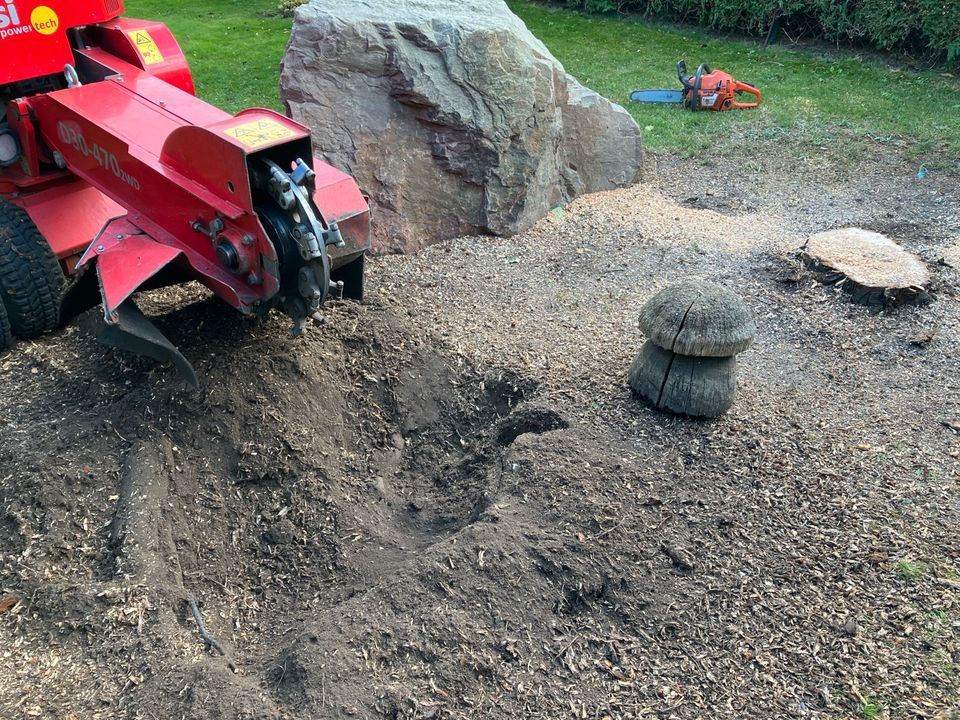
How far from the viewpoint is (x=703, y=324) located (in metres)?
3.88

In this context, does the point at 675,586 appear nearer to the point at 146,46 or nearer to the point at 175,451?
the point at 175,451

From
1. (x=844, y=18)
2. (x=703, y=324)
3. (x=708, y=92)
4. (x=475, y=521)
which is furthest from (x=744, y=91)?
(x=475, y=521)

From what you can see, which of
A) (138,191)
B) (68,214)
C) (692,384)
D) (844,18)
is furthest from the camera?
(844,18)

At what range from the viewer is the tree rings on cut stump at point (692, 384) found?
13.1 ft

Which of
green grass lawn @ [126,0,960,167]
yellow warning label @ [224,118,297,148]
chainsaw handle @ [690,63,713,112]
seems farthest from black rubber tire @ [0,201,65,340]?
chainsaw handle @ [690,63,713,112]

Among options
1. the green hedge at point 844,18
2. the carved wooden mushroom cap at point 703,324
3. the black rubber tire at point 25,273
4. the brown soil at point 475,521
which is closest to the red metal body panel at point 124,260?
the brown soil at point 475,521

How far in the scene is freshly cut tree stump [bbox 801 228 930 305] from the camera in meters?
5.40

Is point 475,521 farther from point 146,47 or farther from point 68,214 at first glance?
point 146,47

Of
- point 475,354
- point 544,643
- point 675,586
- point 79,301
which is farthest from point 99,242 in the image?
point 675,586

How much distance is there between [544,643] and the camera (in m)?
3.08

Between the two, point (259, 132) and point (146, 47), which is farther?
point (146, 47)

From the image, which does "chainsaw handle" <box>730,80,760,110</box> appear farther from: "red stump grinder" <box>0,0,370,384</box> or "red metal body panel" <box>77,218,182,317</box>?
"red metal body panel" <box>77,218,182,317</box>

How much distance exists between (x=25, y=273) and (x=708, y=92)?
297 inches

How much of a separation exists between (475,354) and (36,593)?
2.51 m
